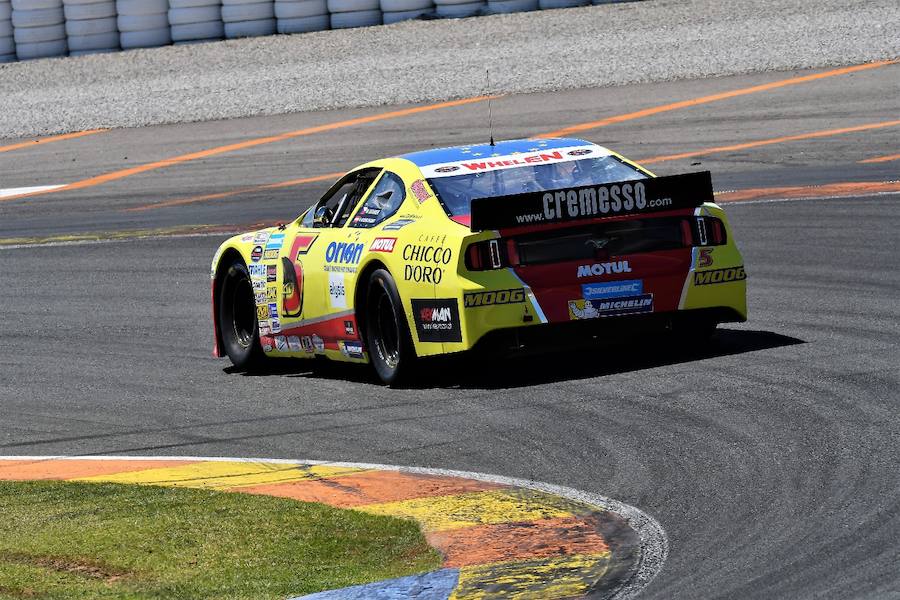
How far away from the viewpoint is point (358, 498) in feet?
23.6

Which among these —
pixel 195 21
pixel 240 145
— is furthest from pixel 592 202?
pixel 195 21

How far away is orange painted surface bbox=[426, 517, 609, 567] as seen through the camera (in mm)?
6016

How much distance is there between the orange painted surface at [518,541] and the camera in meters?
6.02

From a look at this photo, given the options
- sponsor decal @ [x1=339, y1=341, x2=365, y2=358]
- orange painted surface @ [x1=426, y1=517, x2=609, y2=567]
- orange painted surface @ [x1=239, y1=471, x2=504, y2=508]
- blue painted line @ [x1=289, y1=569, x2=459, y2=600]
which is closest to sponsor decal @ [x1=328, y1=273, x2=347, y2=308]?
sponsor decal @ [x1=339, y1=341, x2=365, y2=358]

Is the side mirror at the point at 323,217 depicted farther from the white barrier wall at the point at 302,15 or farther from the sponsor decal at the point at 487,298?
the white barrier wall at the point at 302,15

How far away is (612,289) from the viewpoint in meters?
9.13

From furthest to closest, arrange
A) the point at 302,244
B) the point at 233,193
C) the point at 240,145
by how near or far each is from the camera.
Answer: the point at 240,145
the point at 233,193
the point at 302,244

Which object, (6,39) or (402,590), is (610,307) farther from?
(6,39)

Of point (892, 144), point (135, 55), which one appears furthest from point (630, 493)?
point (135, 55)

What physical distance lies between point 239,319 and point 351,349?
1.67 m

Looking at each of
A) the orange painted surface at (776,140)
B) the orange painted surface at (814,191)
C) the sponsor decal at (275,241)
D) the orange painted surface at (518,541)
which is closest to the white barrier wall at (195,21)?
the orange painted surface at (776,140)

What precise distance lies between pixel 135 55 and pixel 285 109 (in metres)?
4.67

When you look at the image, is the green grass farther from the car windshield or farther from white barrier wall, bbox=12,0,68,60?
white barrier wall, bbox=12,0,68,60

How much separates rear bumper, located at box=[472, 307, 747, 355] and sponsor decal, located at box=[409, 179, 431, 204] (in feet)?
3.54
